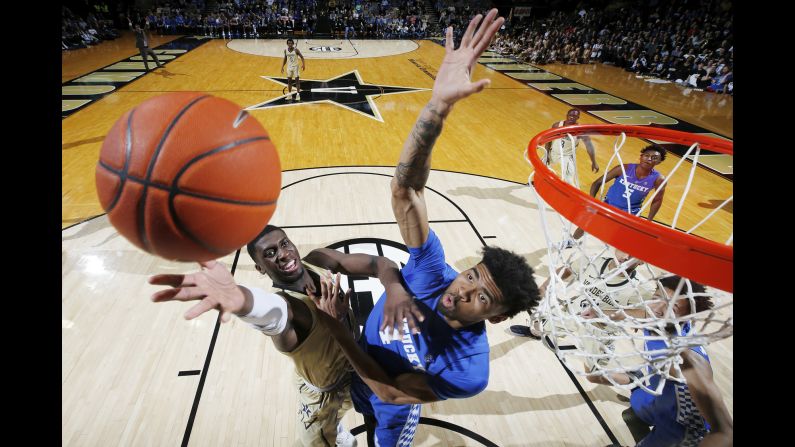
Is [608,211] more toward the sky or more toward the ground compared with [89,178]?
more toward the sky

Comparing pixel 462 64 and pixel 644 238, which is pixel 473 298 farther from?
pixel 462 64

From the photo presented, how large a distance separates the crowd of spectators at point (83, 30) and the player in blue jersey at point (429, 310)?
17973mm

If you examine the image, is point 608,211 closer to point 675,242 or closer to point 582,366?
point 675,242

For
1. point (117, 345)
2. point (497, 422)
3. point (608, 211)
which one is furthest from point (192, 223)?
point (117, 345)

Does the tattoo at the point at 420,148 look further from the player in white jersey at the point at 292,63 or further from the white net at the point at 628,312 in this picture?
the player in white jersey at the point at 292,63

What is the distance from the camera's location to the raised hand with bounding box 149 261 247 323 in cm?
116

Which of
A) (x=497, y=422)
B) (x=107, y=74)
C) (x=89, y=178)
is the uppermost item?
(x=107, y=74)

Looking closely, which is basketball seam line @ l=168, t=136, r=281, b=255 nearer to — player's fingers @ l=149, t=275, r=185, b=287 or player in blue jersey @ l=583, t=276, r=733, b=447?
player's fingers @ l=149, t=275, r=185, b=287

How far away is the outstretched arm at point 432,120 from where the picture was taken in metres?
1.31

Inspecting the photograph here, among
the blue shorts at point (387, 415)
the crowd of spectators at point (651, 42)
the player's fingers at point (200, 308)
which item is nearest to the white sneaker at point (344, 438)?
the blue shorts at point (387, 415)
